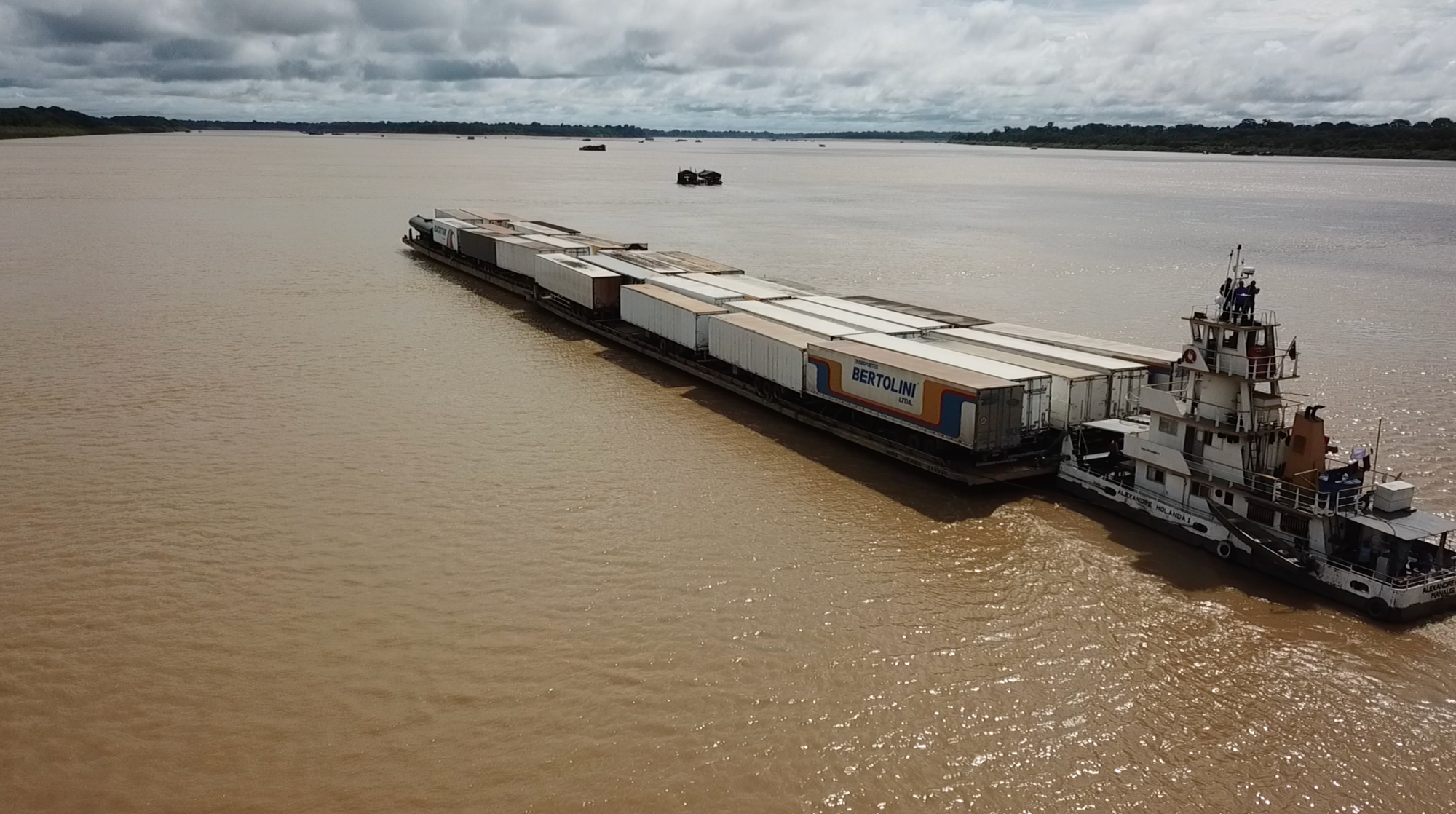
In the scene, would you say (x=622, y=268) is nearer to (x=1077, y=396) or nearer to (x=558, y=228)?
(x=558, y=228)

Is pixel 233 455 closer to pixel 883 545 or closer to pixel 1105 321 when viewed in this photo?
pixel 883 545

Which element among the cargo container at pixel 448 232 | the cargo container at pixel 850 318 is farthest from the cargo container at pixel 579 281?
the cargo container at pixel 448 232

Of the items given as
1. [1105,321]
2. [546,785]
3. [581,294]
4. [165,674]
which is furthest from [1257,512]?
[581,294]

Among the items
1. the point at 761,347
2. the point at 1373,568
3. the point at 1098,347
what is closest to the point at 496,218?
the point at 761,347

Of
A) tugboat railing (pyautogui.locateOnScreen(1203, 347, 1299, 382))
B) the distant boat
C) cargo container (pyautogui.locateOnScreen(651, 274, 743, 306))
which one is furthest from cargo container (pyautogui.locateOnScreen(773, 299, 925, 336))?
the distant boat

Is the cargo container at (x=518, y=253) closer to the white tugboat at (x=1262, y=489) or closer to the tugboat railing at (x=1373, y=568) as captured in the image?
the white tugboat at (x=1262, y=489)
